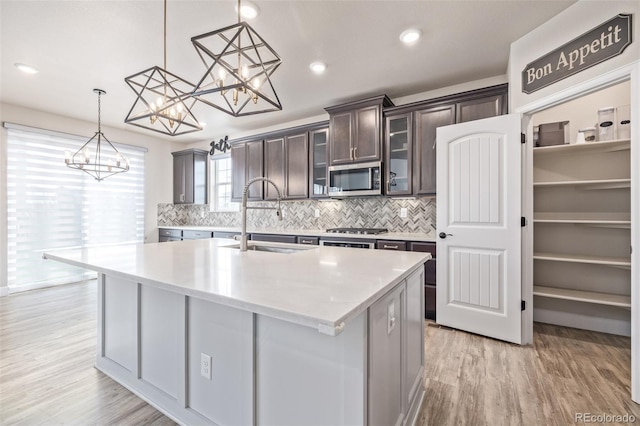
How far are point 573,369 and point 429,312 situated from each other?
3.98 ft

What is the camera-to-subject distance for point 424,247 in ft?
10.2

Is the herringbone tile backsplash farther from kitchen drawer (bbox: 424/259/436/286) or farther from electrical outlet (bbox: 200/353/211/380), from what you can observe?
electrical outlet (bbox: 200/353/211/380)

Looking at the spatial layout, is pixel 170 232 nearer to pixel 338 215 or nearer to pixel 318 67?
pixel 338 215

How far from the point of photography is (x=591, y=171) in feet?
9.37

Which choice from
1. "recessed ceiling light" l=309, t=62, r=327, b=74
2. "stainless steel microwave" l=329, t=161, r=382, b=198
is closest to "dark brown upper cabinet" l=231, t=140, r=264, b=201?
"stainless steel microwave" l=329, t=161, r=382, b=198

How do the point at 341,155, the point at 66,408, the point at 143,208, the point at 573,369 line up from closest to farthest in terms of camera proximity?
the point at 66,408
the point at 573,369
the point at 341,155
the point at 143,208

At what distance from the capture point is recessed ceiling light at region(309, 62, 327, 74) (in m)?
2.95

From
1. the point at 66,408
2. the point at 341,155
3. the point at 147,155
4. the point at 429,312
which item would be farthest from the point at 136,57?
the point at 429,312

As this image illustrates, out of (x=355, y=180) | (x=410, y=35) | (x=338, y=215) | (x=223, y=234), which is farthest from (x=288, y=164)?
(x=410, y=35)

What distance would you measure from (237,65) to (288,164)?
1.66 meters

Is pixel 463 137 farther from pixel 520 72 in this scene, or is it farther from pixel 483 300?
pixel 483 300

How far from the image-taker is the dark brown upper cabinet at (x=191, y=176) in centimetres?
571

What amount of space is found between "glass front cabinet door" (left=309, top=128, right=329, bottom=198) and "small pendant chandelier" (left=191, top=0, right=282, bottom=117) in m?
0.83

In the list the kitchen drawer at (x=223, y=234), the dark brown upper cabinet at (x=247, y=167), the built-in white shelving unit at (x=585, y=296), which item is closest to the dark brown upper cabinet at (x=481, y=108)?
the built-in white shelving unit at (x=585, y=296)
